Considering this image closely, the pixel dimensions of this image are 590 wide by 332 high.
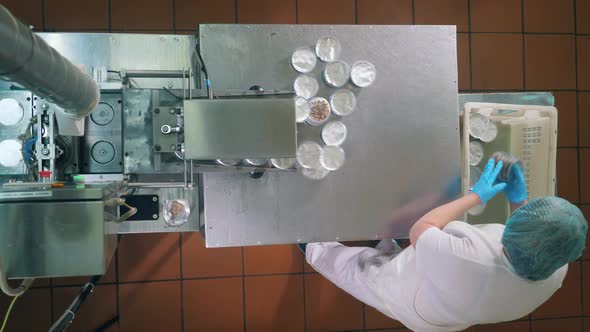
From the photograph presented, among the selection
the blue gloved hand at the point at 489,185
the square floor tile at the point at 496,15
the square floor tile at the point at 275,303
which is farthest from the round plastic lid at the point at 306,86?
the square floor tile at the point at 496,15

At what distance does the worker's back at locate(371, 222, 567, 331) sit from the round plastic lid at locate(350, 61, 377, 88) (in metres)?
0.62

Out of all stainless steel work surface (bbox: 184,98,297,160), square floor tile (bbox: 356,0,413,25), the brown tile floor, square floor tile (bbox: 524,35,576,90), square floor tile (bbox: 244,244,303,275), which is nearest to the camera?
stainless steel work surface (bbox: 184,98,297,160)

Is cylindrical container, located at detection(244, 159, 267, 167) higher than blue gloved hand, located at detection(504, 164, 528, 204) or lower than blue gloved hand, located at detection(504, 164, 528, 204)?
higher

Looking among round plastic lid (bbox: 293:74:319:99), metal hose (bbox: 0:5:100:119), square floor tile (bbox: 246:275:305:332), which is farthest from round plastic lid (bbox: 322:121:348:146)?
square floor tile (bbox: 246:275:305:332)

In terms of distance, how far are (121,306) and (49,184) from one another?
1419 millimetres

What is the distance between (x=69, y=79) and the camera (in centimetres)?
95

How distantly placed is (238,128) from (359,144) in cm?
55

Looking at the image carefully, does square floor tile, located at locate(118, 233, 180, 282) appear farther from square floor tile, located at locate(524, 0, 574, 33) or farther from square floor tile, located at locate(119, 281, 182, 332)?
square floor tile, located at locate(524, 0, 574, 33)

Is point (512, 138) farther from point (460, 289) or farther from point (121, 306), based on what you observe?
point (121, 306)

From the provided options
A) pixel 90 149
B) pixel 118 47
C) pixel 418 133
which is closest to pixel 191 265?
pixel 90 149

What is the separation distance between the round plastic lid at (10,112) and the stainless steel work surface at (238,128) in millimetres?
687

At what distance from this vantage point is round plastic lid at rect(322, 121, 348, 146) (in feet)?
4.91

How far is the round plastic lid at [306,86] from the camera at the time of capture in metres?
1.49

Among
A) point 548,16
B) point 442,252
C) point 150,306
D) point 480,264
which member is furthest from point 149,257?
point 548,16
